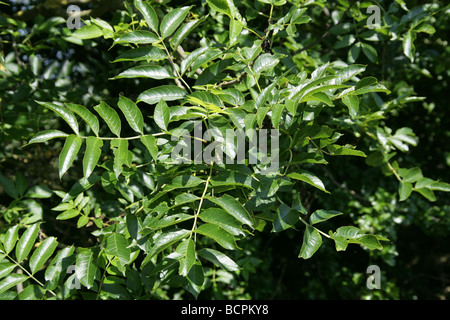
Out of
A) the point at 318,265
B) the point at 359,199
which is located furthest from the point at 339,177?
the point at 318,265

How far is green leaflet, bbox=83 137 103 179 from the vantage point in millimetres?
1039

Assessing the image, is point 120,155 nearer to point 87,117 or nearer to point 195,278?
point 87,117

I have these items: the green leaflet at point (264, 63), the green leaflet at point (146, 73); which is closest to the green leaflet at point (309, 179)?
the green leaflet at point (264, 63)

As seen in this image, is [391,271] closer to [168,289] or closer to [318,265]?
[318,265]

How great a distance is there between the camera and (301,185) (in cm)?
175

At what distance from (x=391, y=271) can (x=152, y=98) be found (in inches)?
86.4

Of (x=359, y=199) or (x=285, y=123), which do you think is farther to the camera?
(x=359, y=199)

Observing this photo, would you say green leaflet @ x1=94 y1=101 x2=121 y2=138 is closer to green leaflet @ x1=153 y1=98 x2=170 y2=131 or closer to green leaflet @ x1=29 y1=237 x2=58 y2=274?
green leaflet @ x1=153 y1=98 x2=170 y2=131

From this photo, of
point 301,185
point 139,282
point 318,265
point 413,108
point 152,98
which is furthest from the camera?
point 413,108

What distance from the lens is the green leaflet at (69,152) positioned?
1.03m

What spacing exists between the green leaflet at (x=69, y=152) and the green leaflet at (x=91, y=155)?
3 centimetres

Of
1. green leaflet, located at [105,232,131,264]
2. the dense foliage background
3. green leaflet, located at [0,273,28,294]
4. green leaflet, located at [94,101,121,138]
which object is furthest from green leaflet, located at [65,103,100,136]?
green leaflet, located at [0,273,28,294]

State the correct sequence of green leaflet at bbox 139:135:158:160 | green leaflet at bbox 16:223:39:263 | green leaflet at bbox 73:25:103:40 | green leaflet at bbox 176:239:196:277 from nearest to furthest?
green leaflet at bbox 176:239:196:277, green leaflet at bbox 139:135:158:160, green leaflet at bbox 16:223:39:263, green leaflet at bbox 73:25:103:40

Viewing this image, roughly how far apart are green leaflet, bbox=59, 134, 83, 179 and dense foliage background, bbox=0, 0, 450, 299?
0.35 feet
